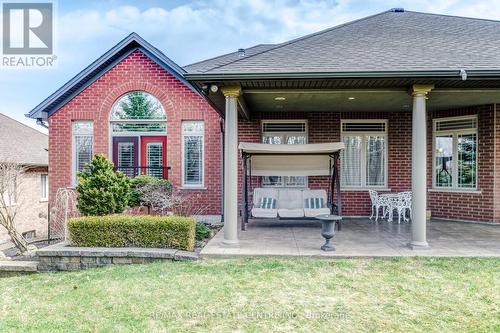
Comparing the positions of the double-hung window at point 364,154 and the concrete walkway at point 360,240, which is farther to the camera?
the double-hung window at point 364,154

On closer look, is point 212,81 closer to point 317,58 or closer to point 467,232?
point 317,58

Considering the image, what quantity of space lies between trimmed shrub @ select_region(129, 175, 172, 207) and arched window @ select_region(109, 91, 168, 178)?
980mm

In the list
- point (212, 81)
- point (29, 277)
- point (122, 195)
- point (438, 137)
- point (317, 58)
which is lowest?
point (29, 277)

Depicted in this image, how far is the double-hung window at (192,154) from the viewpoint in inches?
363

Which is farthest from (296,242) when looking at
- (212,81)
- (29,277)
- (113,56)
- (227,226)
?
(113,56)

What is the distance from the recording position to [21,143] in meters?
15.9

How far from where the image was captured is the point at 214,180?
29.9 feet

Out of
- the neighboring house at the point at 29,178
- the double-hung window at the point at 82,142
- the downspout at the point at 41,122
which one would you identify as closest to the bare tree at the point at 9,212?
the double-hung window at the point at 82,142

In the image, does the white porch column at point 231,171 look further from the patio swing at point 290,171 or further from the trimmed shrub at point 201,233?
the patio swing at point 290,171

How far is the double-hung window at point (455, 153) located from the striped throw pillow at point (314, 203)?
352 centimetres

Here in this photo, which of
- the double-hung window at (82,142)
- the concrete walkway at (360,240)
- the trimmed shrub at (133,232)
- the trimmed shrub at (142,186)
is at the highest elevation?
the double-hung window at (82,142)

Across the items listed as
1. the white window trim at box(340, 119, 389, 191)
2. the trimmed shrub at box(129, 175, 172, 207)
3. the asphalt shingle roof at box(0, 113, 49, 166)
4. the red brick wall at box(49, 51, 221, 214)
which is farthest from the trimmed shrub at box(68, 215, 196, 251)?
the asphalt shingle roof at box(0, 113, 49, 166)

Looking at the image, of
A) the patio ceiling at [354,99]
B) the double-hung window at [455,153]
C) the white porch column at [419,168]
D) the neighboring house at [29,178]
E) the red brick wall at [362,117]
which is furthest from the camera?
the neighboring house at [29,178]

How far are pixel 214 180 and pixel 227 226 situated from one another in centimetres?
356
